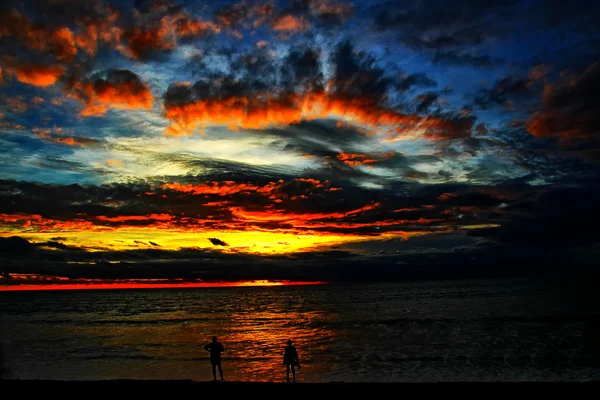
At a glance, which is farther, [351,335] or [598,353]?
[351,335]

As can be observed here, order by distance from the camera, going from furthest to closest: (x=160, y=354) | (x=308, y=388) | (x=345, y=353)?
(x=160, y=354) < (x=345, y=353) < (x=308, y=388)

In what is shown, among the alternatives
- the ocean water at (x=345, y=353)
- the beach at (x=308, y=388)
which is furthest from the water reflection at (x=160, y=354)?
the beach at (x=308, y=388)

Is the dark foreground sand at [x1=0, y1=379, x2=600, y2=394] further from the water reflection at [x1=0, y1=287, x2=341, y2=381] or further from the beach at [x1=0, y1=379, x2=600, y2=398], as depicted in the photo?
the water reflection at [x1=0, y1=287, x2=341, y2=381]

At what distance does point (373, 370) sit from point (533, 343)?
55.7 ft

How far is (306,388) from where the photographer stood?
1627cm

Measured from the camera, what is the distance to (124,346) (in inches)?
1543

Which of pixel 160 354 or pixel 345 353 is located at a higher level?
pixel 160 354

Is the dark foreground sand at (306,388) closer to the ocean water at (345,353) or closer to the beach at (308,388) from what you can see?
the beach at (308,388)

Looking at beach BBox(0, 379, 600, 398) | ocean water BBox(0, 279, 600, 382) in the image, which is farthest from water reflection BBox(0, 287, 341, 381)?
beach BBox(0, 379, 600, 398)

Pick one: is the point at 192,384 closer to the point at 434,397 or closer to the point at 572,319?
the point at 434,397

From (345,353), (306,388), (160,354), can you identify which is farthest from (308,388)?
(160,354)

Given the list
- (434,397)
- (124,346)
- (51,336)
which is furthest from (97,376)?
(51,336)

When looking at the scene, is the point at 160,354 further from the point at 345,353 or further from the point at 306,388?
the point at 306,388

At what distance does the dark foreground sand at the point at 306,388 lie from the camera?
15.4 metres
